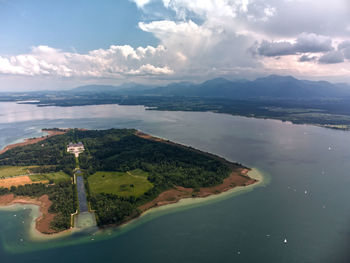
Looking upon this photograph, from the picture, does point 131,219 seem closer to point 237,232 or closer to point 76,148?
point 237,232

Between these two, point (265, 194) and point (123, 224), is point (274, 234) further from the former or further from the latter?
point (123, 224)

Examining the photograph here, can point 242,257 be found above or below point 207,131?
below

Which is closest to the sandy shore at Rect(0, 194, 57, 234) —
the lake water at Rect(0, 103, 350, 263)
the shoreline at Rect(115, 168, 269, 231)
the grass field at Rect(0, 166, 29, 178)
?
the lake water at Rect(0, 103, 350, 263)

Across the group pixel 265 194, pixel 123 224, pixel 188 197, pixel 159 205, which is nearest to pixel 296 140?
pixel 265 194

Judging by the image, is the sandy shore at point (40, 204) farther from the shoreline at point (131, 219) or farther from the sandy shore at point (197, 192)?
the sandy shore at point (197, 192)

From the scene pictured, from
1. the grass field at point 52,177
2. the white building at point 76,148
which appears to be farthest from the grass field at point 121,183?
the white building at point 76,148
